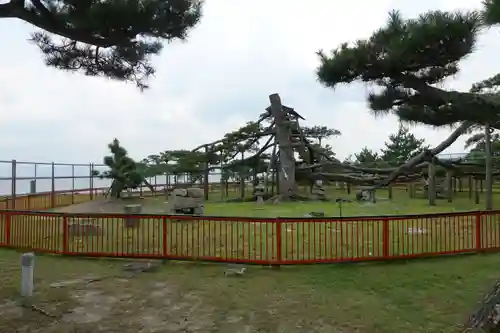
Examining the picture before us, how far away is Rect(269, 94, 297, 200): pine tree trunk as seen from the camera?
25.5 metres

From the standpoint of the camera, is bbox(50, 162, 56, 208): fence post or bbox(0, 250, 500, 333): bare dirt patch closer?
bbox(0, 250, 500, 333): bare dirt patch

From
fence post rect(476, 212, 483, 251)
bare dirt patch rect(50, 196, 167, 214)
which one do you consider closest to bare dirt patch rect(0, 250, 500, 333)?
fence post rect(476, 212, 483, 251)

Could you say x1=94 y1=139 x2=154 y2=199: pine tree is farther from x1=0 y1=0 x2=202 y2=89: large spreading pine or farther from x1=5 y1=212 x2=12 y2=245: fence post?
x1=0 y1=0 x2=202 y2=89: large spreading pine

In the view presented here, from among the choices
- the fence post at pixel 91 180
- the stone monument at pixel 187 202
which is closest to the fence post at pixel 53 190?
the fence post at pixel 91 180

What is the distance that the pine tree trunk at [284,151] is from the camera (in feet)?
83.5

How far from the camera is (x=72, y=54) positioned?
652cm

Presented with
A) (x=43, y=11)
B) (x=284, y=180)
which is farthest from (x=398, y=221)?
(x=284, y=180)

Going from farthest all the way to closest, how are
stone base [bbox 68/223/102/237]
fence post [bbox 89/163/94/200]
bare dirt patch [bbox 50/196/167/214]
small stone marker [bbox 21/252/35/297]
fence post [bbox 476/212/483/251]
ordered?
fence post [bbox 89/163/94/200] < bare dirt patch [bbox 50/196/167/214] < stone base [bbox 68/223/102/237] < fence post [bbox 476/212/483/251] < small stone marker [bbox 21/252/35/297]

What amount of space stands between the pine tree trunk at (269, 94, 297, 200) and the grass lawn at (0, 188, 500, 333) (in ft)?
56.0

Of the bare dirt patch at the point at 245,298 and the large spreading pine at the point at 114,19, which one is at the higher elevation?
the large spreading pine at the point at 114,19

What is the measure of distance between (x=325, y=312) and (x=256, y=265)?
2.74 meters

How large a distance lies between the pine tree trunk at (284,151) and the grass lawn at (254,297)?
17.1m

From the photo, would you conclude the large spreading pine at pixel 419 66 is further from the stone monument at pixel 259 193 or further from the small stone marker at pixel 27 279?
the stone monument at pixel 259 193

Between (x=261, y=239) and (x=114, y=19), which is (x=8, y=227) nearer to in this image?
(x=261, y=239)
